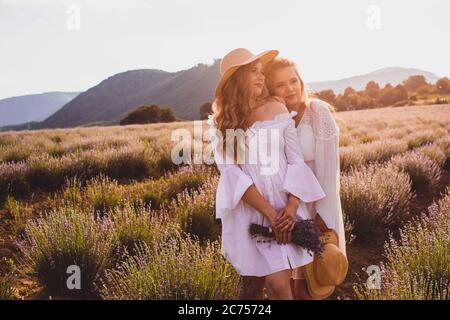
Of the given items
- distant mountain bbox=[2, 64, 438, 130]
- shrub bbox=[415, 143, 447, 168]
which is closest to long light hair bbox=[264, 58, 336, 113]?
shrub bbox=[415, 143, 447, 168]

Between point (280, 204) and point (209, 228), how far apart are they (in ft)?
6.22

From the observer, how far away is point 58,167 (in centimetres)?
691

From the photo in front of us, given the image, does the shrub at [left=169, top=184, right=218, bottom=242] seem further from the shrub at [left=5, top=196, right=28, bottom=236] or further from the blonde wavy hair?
the blonde wavy hair

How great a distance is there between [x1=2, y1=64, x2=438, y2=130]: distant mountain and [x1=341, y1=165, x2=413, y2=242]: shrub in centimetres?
8674

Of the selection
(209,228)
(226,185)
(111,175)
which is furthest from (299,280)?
(111,175)

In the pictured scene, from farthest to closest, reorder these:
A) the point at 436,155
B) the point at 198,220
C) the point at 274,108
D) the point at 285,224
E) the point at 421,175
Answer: the point at 436,155 → the point at 421,175 → the point at 198,220 → the point at 274,108 → the point at 285,224

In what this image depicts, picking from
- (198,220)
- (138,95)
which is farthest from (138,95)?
(198,220)

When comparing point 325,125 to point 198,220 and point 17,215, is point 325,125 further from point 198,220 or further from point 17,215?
point 17,215

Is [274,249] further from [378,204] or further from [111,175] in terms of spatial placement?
[111,175]

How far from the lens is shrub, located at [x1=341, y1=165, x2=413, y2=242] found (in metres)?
4.43

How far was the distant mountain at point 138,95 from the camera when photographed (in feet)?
366

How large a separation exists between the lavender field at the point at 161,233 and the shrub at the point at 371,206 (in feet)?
0.04

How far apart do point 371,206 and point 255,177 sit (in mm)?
2515

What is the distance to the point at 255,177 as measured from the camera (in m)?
2.53
